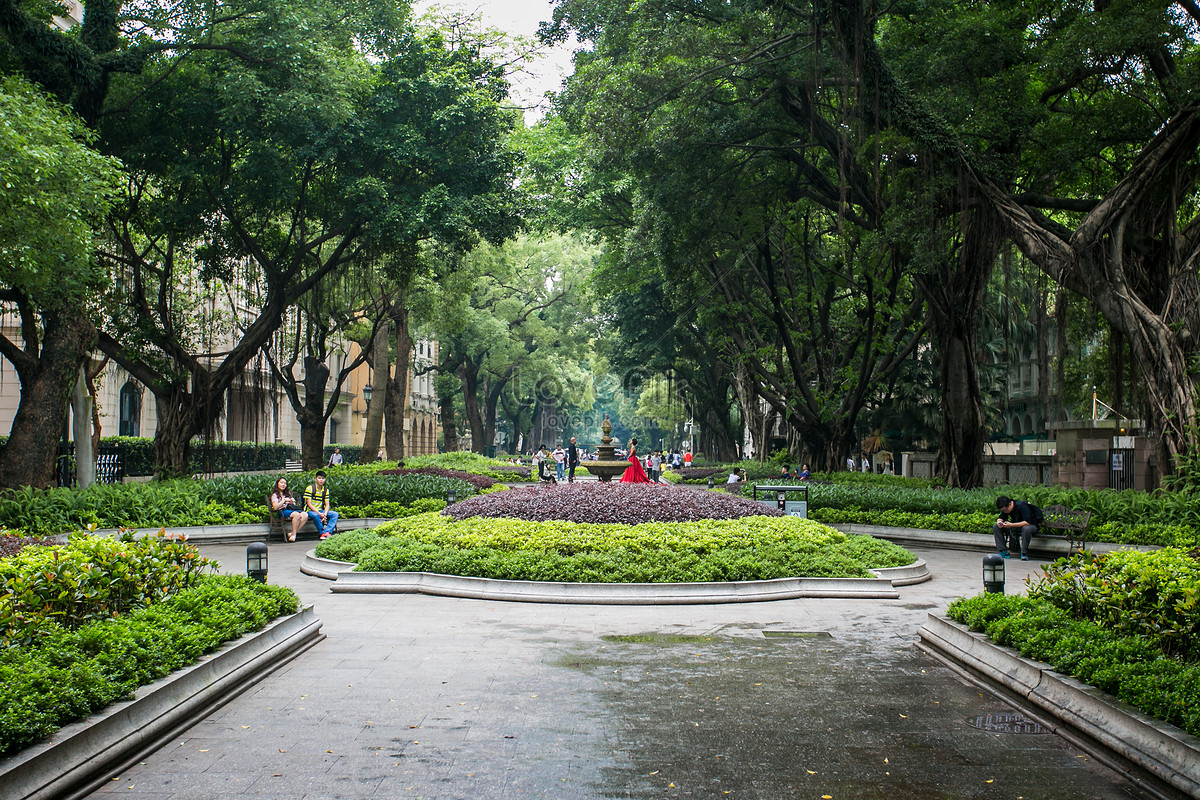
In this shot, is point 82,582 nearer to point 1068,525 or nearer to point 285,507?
point 285,507

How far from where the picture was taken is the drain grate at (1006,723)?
647cm

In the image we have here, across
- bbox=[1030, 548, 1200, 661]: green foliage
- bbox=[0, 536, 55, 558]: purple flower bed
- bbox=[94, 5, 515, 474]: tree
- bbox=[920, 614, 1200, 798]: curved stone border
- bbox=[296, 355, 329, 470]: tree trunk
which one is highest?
bbox=[94, 5, 515, 474]: tree

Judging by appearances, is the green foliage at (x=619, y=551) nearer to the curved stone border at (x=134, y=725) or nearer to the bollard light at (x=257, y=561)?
the bollard light at (x=257, y=561)

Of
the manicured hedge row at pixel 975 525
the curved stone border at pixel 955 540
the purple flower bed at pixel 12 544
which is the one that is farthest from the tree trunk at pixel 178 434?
the curved stone border at pixel 955 540

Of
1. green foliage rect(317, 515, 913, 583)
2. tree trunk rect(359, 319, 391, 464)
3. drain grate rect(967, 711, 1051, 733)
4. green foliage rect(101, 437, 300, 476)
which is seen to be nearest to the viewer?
drain grate rect(967, 711, 1051, 733)

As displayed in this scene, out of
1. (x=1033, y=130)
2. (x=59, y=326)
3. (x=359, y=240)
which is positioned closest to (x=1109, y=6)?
(x=1033, y=130)

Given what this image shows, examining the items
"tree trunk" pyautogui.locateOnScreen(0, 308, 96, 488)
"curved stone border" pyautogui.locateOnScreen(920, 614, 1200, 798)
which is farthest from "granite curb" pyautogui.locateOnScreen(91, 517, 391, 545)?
"curved stone border" pyautogui.locateOnScreen(920, 614, 1200, 798)

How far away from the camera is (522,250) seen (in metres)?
52.0

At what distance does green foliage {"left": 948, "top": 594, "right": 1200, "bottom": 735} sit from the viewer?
5758 millimetres

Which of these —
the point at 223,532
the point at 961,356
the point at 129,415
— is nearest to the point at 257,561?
the point at 223,532

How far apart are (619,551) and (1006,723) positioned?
22.4 feet

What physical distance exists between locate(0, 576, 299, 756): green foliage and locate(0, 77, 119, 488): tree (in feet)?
25.5

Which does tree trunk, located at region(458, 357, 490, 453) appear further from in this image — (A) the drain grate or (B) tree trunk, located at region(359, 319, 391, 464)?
(A) the drain grate

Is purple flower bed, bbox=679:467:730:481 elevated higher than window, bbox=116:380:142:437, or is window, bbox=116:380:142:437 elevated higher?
window, bbox=116:380:142:437
